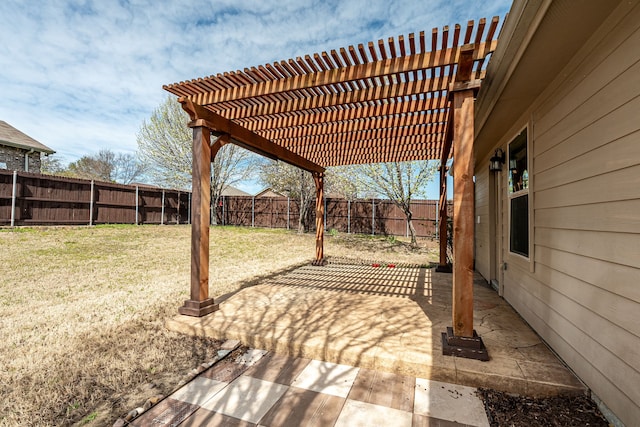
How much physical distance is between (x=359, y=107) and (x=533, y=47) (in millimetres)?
2203

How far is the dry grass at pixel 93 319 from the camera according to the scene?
6.05 feet

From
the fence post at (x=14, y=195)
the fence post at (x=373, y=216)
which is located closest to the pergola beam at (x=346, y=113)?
the fence post at (x=14, y=195)

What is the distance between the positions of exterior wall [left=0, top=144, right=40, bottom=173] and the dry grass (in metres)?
6.32

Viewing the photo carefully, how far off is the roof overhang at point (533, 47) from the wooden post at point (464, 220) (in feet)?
1.03

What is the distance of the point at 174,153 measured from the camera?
46.6 ft

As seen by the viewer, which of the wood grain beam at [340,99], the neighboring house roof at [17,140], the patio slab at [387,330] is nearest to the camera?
the patio slab at [387,330]

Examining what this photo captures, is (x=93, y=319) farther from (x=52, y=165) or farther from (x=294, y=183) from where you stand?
(x=52, y=165)

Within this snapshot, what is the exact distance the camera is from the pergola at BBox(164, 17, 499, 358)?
7.52 feet

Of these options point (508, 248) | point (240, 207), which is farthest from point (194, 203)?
point (240, 207)

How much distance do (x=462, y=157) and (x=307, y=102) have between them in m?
1.91

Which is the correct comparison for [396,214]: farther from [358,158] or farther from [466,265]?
[466,265]

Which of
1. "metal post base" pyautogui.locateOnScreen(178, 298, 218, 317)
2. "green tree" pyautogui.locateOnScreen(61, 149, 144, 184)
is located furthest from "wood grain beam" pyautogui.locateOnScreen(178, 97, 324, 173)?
"green tree" pyautogui.locateOnScreen(61, 149, 144, 184)

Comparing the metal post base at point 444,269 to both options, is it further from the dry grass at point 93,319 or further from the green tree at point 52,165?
the green tree at point 52,165

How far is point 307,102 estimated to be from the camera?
3.46 m
